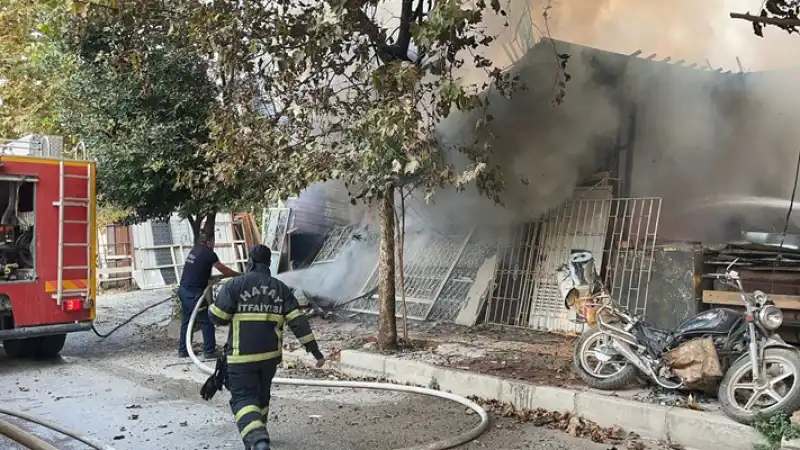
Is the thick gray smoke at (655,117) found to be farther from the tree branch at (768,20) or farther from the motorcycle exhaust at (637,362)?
the tree branch at (768,20)

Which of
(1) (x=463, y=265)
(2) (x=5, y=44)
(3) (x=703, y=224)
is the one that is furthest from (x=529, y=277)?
(2) (x=5, y=44)

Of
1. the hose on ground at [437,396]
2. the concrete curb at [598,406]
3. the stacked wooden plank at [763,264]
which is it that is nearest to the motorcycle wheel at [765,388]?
the concrete curb at [598,406]

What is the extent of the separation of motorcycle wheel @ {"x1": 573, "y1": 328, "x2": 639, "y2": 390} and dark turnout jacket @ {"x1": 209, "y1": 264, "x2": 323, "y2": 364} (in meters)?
2.72

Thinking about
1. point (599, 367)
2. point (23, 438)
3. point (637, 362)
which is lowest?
point (23, 438)

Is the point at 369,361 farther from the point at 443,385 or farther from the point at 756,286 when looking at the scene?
the point at 756,286

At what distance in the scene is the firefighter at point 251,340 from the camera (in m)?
4.18

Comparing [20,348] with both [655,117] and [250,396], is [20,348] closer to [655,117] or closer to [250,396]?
[250,396]

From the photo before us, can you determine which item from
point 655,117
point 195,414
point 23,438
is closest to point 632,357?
point 195,414

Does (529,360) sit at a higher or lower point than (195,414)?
higher

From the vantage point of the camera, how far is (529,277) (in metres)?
8.95

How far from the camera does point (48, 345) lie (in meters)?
8.45

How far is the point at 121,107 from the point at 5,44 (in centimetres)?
679

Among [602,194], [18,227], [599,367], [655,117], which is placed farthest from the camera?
[655,117]

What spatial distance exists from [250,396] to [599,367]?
10.0 feet
